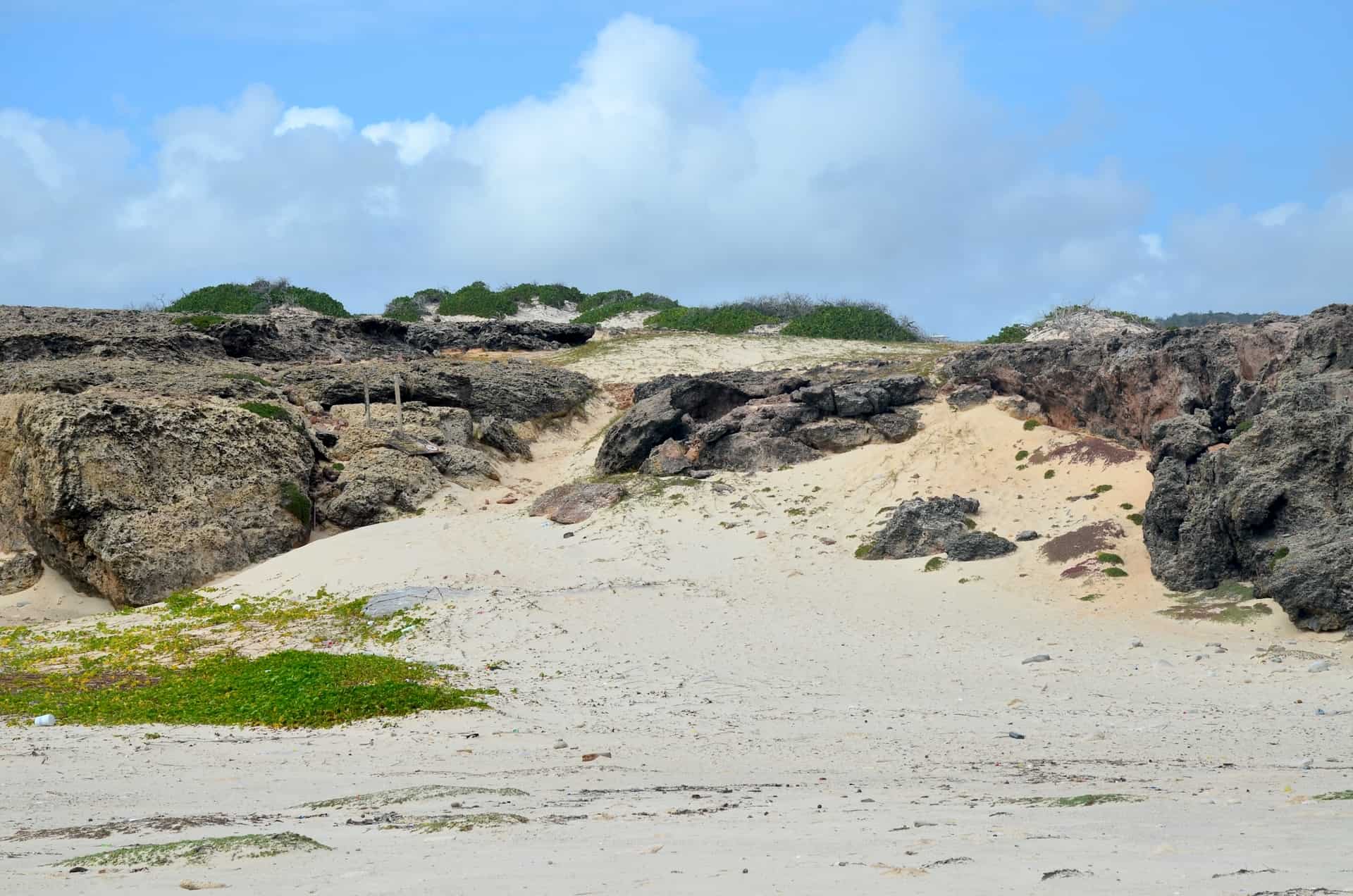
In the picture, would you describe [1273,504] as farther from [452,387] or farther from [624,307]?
[624,307]

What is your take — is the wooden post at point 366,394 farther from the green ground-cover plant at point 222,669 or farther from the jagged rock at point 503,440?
the green ground-cover plant at point 222,669

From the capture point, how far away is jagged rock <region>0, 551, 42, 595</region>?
66.9ft

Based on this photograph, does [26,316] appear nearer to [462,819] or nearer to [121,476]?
[121,476]

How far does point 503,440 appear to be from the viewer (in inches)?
1077

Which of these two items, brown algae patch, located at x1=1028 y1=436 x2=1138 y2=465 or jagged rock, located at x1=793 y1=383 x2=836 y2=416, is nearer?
brown algae patch, located at x1=1028 y1=436 x2=1138 y2=465

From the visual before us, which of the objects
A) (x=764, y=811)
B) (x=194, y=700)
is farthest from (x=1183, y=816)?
(x=194, y=700)

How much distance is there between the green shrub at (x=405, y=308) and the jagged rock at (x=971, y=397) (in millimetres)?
33236

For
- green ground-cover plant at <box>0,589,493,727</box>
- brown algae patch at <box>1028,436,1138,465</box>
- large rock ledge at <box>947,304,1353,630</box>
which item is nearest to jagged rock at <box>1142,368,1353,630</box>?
large rock ledge at <box>947,304,1353,630</box>

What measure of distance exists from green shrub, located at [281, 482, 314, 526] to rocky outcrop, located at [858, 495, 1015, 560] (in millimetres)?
10695

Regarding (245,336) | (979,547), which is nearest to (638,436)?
(979,547)

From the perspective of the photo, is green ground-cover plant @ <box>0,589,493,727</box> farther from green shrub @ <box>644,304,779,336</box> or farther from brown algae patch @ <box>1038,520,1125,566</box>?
green shrub @ <box>644,304,779,336</box>

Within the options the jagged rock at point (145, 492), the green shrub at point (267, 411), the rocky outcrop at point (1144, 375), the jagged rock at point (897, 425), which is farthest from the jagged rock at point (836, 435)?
the green shrub at point (267, 411)

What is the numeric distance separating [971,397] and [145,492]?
16001 mm

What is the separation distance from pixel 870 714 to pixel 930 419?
44.6 ft
